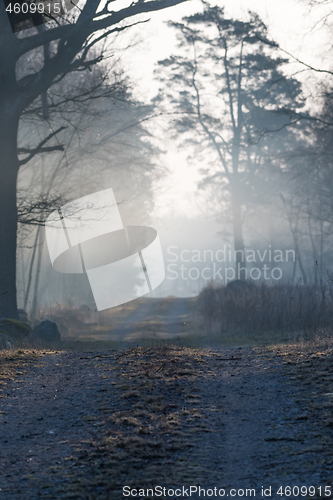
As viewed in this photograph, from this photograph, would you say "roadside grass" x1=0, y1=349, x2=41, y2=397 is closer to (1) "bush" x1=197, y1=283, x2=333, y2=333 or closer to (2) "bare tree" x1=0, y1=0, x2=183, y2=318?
(2) "bare tree" x1=0, y1=0, x2=183, y2=318

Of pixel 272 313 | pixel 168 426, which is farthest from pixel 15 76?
pixel 168 426

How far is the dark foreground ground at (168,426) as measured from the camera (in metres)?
3.33

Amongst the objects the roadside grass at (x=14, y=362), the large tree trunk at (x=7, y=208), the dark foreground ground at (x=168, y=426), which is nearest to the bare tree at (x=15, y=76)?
the large tree trunk at (x=7, y=208)

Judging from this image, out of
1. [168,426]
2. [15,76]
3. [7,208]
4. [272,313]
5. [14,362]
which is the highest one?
[15,76]

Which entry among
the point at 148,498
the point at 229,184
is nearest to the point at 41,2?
the point at 148,498

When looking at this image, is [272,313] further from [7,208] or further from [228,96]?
[228,96]

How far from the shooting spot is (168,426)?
172 inches

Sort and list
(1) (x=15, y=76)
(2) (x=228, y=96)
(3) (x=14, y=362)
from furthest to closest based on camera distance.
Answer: (2) (x=228, y=96)
(1) (x=15, y=76)
(3) (x=14, y=362)

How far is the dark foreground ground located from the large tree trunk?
17.5ft

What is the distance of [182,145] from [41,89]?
66.6 feet

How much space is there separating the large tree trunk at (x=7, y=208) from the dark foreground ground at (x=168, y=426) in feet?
17.5

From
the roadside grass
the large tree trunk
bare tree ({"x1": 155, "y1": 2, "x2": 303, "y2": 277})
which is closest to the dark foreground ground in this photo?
the roadside grass

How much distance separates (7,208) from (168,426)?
9.22 m

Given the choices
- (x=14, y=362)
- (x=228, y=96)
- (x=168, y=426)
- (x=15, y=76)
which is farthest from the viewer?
(x=228, y=96)
